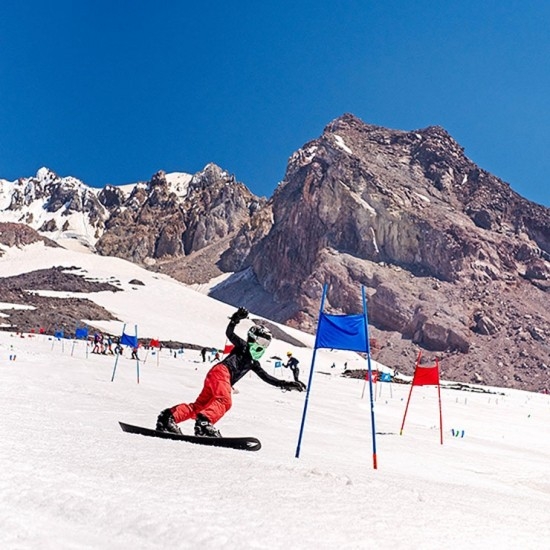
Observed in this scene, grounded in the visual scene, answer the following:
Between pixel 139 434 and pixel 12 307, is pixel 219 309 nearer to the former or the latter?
pixel 12 307

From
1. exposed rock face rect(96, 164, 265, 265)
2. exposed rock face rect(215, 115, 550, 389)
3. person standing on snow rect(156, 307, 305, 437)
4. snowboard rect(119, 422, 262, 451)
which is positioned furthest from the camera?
exposed rock face rect(96, 164, 265, 265)

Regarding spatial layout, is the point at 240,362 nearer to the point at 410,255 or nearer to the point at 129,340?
the point at 129,340

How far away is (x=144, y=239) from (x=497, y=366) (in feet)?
365

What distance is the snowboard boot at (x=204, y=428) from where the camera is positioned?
5.77m

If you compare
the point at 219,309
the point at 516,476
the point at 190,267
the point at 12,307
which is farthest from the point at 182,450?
the point at 190,267

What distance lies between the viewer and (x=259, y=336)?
6.25 meters

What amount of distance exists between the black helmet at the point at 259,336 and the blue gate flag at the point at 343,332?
1.30 metres

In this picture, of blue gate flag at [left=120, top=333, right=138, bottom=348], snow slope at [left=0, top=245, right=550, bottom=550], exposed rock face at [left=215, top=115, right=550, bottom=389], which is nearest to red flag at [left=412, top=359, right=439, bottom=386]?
snow slope at [left=0, top=245, right=550, bottom=550]

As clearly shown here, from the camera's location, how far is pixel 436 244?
85625mm

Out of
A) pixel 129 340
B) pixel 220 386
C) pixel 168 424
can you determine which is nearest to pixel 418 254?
pixel 129 340

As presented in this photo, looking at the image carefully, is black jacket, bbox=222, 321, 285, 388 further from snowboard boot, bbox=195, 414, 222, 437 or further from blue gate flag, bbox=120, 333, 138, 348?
blue gate flag, bbox=120, 333, 138, 348

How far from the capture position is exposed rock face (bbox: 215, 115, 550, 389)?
73625 mm

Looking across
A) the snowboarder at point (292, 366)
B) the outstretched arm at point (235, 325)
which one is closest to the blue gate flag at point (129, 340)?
the snowboarder at point (292, 366)

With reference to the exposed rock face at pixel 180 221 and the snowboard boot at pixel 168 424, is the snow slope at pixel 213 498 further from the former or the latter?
the exposed rock face at pixel 180 221
